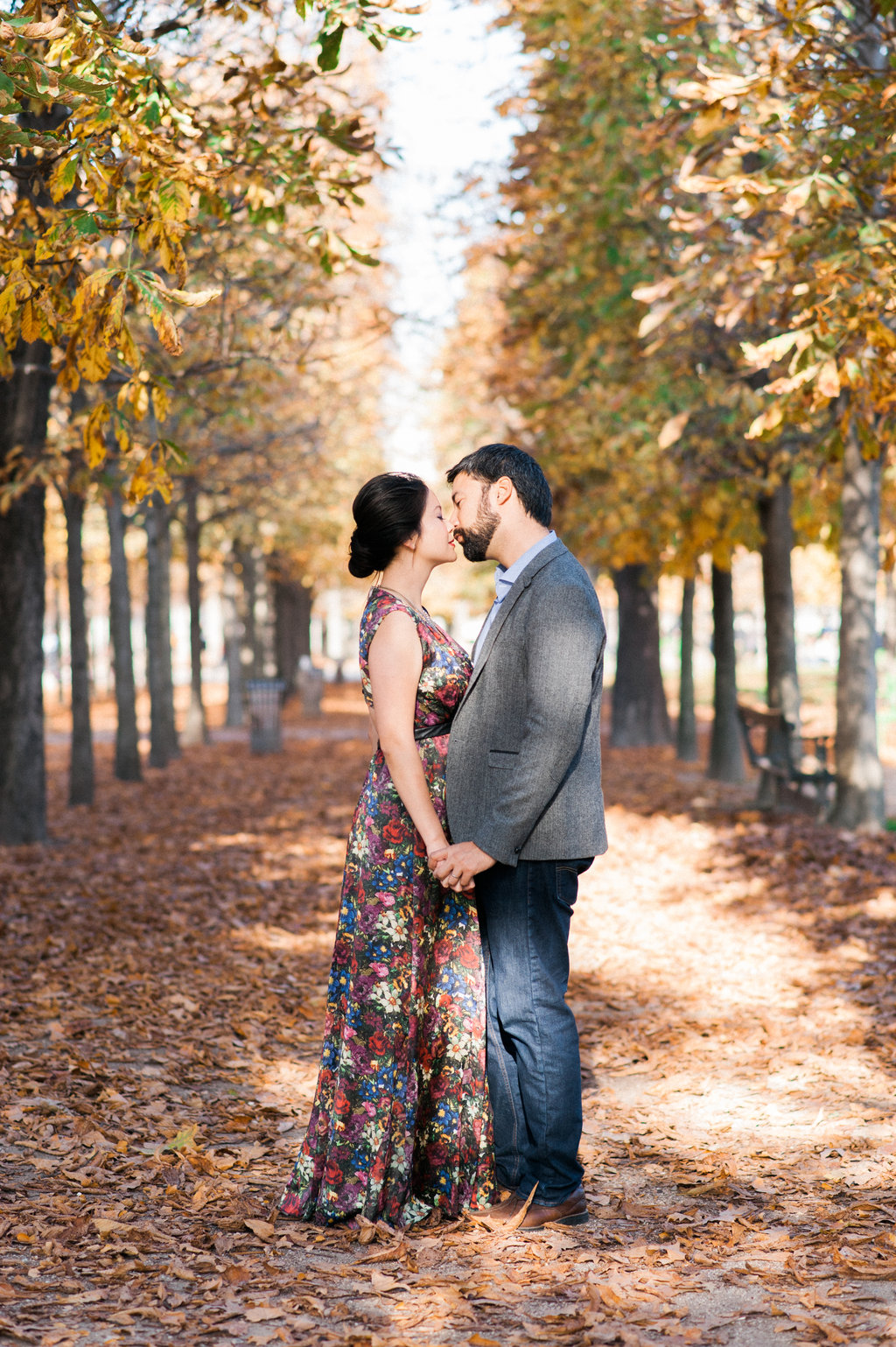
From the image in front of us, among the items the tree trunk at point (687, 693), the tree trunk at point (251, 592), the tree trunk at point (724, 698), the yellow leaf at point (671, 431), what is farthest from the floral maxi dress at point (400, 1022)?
the tree trunk at point (251, 592)

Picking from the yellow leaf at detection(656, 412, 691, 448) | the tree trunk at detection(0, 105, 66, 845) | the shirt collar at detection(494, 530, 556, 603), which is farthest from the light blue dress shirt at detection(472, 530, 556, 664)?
the tree trunk at detection(0, 105, 66, 845)

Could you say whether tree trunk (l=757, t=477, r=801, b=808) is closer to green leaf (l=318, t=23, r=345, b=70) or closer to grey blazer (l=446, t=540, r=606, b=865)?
green leaf (l=318, t=23, r=345, b=70)

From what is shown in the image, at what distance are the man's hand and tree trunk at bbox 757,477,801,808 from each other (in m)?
10.1

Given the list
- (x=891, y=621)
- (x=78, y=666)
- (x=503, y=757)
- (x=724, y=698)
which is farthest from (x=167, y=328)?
(x=891, y=621)

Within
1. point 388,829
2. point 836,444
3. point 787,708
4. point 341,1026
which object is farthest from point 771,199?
point 787,708

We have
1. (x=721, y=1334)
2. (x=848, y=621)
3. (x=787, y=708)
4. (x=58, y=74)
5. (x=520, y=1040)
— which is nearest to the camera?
(x=721, y=1334)

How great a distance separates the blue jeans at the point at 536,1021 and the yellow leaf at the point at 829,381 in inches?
115

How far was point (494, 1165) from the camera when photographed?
12.9 ft

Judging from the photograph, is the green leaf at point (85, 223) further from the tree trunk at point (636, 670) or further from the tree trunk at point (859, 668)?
the tree trunk at point (636, 670)

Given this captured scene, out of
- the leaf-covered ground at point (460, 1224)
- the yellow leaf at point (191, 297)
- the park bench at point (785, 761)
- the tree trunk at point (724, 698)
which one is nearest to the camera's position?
the leaf-covered ground at point (460, 1224)

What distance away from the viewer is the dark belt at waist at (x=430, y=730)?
3898 millimetres

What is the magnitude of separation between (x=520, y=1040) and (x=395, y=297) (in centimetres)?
2363

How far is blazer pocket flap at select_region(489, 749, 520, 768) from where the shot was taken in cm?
366

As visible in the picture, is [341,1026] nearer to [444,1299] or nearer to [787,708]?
[444,1299]
